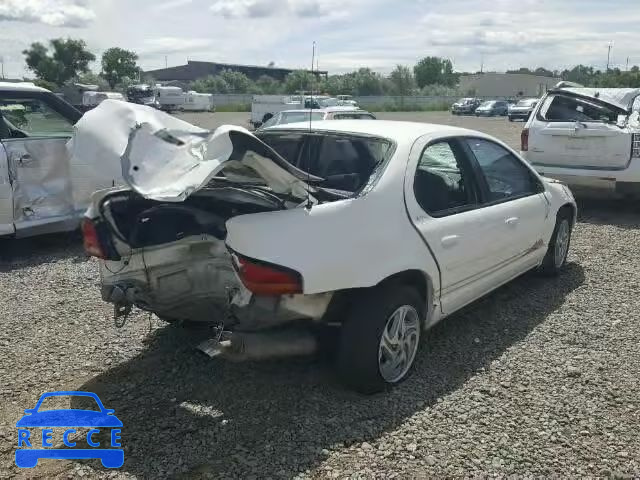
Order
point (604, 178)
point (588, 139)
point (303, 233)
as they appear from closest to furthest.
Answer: point (303, 233), point (604, 178), point (588, 139)

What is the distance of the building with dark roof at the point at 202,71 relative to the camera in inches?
3756

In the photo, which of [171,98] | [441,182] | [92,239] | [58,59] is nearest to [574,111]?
[441,182]

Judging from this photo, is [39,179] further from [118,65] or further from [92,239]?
[118,65]

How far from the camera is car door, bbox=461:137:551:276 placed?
4629 millimetres

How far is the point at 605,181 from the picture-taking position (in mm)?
8469

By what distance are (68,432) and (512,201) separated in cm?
352

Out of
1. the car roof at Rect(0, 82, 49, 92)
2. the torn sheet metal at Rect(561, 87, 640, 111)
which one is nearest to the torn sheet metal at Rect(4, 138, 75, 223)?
the car roof at Rect(0, 82, 49, 92)

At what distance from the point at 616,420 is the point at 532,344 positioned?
1.04m

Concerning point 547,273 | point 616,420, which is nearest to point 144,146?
point 616,420

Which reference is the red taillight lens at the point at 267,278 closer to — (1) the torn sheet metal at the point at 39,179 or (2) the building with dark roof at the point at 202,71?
(1) the torn sheet metal at the point at 39,179

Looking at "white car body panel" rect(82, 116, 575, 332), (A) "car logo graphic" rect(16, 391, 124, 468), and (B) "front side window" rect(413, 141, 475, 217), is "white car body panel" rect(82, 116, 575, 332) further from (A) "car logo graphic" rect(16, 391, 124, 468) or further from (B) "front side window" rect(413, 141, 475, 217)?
(A) "car logo graphic" rect(16, 391, 124, 468)

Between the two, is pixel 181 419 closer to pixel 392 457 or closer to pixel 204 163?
pixel 392 457

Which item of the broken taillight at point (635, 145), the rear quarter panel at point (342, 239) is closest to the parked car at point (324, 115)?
the broken taillight at point (635, 145)

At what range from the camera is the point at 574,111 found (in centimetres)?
895
